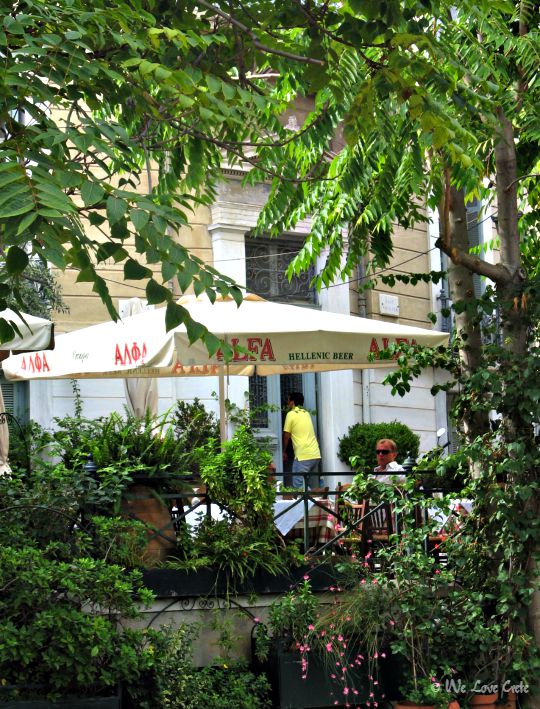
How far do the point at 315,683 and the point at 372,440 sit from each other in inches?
405

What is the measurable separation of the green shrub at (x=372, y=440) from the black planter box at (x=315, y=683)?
9.69m

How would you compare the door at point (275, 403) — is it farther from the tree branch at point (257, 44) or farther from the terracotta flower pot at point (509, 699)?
the tree branch at point (257, 44)

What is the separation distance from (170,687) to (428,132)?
3786mm

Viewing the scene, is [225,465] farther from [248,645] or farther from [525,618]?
[525,618]

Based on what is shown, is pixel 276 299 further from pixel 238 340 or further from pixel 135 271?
pixel 135 271

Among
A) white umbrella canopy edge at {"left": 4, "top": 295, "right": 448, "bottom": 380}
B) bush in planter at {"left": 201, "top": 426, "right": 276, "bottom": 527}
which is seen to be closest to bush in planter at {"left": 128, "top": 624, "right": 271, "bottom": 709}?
bush in planter at {"left": 201, "top": 426, "right": 276, "bottom": 527}

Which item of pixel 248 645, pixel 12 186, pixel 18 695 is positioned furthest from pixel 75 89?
pixel 248 645

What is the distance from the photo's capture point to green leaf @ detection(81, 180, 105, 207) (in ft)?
16.0

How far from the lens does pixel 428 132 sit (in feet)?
22.1

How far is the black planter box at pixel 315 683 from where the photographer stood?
294 inches

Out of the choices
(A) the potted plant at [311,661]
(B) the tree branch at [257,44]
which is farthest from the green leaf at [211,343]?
(A) the potted plant at [311,661]

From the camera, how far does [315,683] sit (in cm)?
748

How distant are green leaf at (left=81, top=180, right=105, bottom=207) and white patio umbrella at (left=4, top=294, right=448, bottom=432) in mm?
3795

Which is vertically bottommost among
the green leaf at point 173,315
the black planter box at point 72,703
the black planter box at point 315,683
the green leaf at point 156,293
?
the black planter box at point 315,683
